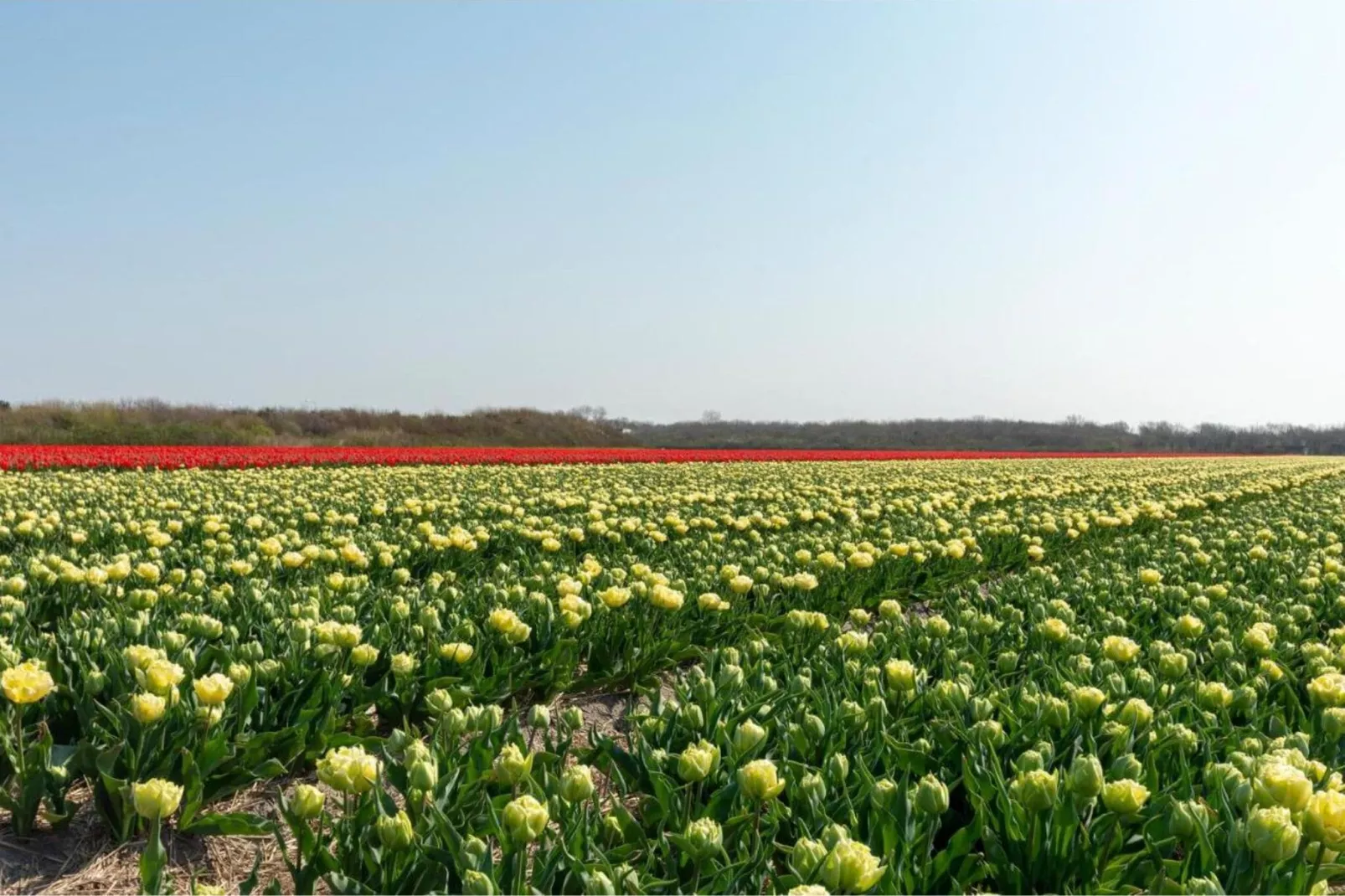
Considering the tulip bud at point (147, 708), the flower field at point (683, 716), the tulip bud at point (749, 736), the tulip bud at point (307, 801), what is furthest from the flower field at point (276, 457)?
the tulip bud at point (749, 736)

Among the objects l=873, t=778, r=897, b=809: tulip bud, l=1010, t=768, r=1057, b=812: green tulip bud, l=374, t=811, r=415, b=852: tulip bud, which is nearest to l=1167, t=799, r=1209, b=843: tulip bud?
l=1010, t=768, r=1057, b=812: green tulip bud

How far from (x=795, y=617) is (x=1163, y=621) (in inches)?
76.3

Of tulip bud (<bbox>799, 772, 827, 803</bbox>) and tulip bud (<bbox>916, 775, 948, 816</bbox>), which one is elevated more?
tulip bud (<bbox>916, 775, 948, 816</bbox>)

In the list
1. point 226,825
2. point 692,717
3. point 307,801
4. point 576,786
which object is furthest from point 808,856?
point 226,825

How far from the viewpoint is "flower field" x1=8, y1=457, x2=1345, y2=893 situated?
1.89 meters

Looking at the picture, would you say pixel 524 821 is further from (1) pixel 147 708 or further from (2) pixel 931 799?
(1) pixel 147 708

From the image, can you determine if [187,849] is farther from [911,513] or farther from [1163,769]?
[911,513]

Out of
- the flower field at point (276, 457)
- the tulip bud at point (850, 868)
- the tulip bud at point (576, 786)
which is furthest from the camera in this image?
the flower field at point (276, 457)

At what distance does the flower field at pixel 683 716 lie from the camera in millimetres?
1892

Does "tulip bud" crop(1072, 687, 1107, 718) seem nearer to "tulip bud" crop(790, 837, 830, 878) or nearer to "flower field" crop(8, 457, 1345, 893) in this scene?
"flower field" crop(8, 457, 1345, 893)

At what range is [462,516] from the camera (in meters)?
8.64

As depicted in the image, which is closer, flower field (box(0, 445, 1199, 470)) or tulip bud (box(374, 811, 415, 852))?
tulip bud (box(374, 811, 415, 852))

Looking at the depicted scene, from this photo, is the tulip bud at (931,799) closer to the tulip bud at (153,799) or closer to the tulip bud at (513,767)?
the tulip bud at (513,767)

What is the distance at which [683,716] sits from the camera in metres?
2.62
